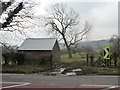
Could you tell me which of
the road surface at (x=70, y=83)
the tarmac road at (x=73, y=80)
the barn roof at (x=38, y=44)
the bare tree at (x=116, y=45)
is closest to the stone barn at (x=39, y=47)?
the barn roof at (x=38, y=44)

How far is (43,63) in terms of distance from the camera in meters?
37.7

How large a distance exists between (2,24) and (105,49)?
522 inches

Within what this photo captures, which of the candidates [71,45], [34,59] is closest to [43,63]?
[34,59]

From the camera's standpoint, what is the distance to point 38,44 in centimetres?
5300

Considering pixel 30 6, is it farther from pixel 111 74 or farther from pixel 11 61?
pixel 111 74

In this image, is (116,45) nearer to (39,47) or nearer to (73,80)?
(39,47)

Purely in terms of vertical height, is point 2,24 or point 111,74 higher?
point 2,24

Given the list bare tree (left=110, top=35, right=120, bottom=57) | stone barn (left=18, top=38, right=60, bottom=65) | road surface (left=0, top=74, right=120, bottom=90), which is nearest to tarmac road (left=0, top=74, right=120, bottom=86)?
road surface (left=0, top=74, right=120, bottom=90)

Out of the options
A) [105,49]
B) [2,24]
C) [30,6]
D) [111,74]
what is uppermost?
[30,6]

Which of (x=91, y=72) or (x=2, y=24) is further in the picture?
(x=2, y=24)

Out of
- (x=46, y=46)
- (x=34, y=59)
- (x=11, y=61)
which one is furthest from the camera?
(x=46, y=46)

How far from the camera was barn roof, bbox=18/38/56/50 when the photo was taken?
168ft

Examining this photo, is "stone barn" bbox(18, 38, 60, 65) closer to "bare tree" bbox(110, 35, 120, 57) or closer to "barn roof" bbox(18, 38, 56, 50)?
"barn roof" bbox(18, 38, 56, 50)

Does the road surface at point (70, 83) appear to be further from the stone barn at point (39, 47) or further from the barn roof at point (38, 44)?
the barn roof at point (38, 44)
